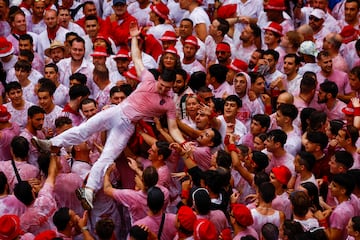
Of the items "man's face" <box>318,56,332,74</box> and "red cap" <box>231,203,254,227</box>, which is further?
"man's face" <box>318,56,332,74</box>

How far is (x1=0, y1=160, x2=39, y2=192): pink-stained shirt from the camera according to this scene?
405 inches

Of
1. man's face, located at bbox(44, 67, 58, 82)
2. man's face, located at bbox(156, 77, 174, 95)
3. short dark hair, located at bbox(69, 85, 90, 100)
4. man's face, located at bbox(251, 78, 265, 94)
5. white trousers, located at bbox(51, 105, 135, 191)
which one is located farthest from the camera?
man's face, located at bbox(44, 67, 58, 82)

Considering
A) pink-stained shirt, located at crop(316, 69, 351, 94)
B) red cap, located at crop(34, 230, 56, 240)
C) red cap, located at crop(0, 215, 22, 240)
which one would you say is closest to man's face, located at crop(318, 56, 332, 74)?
pink-stained shirt, located at crop(316, 69, 351, 94)

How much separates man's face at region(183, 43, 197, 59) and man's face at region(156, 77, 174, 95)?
2.44 m

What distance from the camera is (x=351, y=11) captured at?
14.2 meters

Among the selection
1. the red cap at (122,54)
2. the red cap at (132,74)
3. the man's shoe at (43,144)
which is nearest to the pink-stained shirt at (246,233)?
the man's shoe at (43,144)

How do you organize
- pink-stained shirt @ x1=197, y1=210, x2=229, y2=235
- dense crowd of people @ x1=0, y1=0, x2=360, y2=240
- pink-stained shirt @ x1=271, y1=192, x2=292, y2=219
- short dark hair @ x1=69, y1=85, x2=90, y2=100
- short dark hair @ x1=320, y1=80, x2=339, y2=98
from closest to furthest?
1. pink-stained shirt @ x1=197, y1=210, x2=229, y2=235
2. dense crowd of people @ x1=0, y1=0, x2=360, y2=240
3. pink-stained shirt @ x1=271, y1=192, x2=292, y2=219
4. short dark hair @ x1=69, y1=85, x2=90, y2=100
5. short dark hair @ x1=320, y1=80, x2=339, y2=98

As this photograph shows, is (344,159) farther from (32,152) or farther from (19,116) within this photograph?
(19,116)

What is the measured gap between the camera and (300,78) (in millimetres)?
12703

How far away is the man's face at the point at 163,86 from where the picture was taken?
1073cm

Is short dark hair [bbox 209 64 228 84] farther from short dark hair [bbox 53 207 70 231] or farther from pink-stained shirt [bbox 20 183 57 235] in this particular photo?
short dark hair [bbox 53 207 70 231]

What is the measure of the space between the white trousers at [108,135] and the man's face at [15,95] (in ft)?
4.59

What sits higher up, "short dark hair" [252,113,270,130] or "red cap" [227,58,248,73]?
"short dark hair" [252,113,270,130]

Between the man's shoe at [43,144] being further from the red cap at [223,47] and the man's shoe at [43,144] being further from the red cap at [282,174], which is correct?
the red cap at [223,47]
